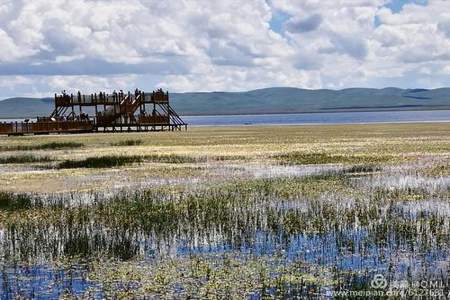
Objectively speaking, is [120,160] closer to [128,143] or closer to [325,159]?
[325,159]

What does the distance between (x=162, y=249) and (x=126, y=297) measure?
379 cm

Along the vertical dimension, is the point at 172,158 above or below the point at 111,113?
below

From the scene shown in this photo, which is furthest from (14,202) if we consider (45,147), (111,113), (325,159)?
(111,113)

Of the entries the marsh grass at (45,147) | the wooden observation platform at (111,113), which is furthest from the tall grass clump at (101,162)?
the wooden observation platform at (111,113)

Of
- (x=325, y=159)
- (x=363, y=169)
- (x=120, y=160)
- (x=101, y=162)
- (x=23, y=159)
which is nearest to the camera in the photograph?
(x=363, y=169)

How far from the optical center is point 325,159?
38.5 m

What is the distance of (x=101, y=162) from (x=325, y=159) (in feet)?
41.1

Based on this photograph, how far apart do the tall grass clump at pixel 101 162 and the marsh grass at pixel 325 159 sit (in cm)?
854

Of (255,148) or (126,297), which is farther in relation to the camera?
(255,148)

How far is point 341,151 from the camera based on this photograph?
4422 centimetres

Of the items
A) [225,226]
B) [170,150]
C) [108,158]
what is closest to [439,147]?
[170,150]

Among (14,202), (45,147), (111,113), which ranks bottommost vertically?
(14,202)

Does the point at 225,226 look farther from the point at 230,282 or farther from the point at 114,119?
the point at 114,119

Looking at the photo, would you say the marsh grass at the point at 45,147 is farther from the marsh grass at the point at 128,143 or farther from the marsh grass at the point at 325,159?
the marsh grass at the point at 325,159
